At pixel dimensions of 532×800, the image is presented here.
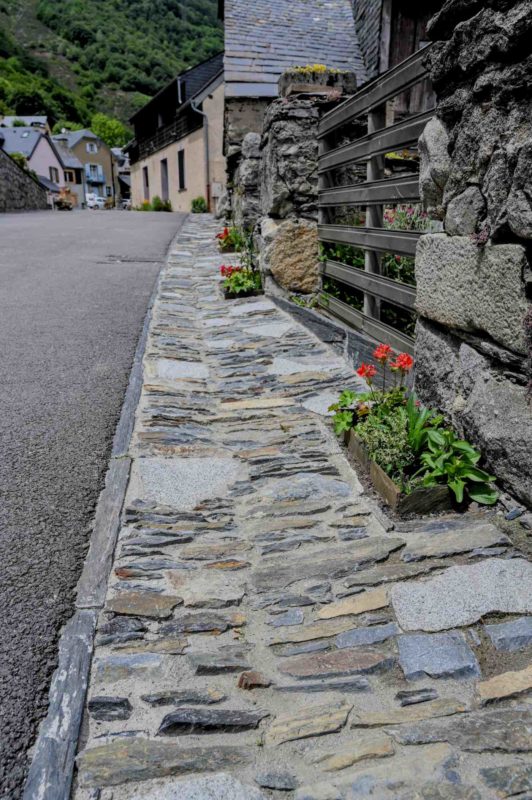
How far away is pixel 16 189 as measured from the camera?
76.2 ft

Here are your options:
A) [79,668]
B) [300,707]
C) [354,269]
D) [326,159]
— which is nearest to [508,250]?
[300,707]

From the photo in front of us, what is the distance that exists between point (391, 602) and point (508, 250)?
1.43 m

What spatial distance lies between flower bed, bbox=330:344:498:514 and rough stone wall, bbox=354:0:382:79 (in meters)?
10.2

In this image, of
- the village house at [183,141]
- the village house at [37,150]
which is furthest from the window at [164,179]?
the village house at [37,150]

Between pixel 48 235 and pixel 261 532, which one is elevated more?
pixel 48 235

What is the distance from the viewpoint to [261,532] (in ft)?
8.78

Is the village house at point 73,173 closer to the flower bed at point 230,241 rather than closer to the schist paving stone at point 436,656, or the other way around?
the flower bed at point 230,241

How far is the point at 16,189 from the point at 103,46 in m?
98.1

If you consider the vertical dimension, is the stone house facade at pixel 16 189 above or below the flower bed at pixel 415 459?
above

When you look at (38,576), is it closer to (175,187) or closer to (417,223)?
(417,223)

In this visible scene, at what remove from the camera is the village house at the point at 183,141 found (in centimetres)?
2544

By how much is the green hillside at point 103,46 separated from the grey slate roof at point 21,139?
36.6 m

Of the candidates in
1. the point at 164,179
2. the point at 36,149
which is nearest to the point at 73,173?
the point at 36,149

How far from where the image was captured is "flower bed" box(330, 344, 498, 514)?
2.73 metres
